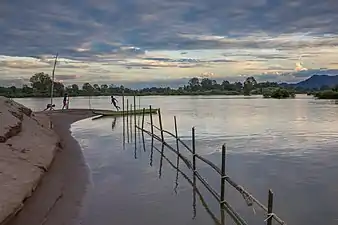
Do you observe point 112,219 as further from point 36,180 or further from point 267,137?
point 267,137

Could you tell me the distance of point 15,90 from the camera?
3898 inches

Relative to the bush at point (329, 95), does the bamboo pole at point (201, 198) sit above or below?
below

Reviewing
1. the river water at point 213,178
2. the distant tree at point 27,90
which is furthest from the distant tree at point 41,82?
the river water at point 213,178

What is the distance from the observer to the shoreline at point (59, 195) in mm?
8242

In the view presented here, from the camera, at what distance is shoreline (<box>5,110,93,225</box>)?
824cm

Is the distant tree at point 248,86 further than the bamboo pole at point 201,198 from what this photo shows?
Yes

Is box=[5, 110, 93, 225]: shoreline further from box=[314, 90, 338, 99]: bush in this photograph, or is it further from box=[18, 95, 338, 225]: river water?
box=[314, 90, 338, 99]: bush

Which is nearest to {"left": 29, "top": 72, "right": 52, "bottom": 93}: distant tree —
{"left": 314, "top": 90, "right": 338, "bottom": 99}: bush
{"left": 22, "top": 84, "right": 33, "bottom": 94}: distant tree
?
{"left": 22, "top": 84, "right": 33, "bottom": 94}: distant tree

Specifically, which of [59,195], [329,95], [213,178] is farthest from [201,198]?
[329,95]

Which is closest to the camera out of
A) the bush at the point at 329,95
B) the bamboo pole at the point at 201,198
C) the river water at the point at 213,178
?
the bamboo pole at the point at 201,198

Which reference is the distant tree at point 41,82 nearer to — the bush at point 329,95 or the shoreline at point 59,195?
the bush at point 329,95

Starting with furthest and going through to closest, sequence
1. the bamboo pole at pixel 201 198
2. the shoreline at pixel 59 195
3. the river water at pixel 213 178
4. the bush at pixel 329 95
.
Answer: the bush at pixel 329 95
the river water at pixel 213 178
the bamboo pole at pixel 201 198
the shoreline at pixel 59 195

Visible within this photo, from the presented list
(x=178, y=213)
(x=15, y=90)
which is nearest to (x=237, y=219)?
(x=178, y=213)

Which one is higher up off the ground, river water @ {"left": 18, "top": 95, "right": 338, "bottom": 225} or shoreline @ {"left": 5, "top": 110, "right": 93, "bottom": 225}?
shoreline @ {"left": 5, "top": 110, "right": 93, "bottom": 225}
